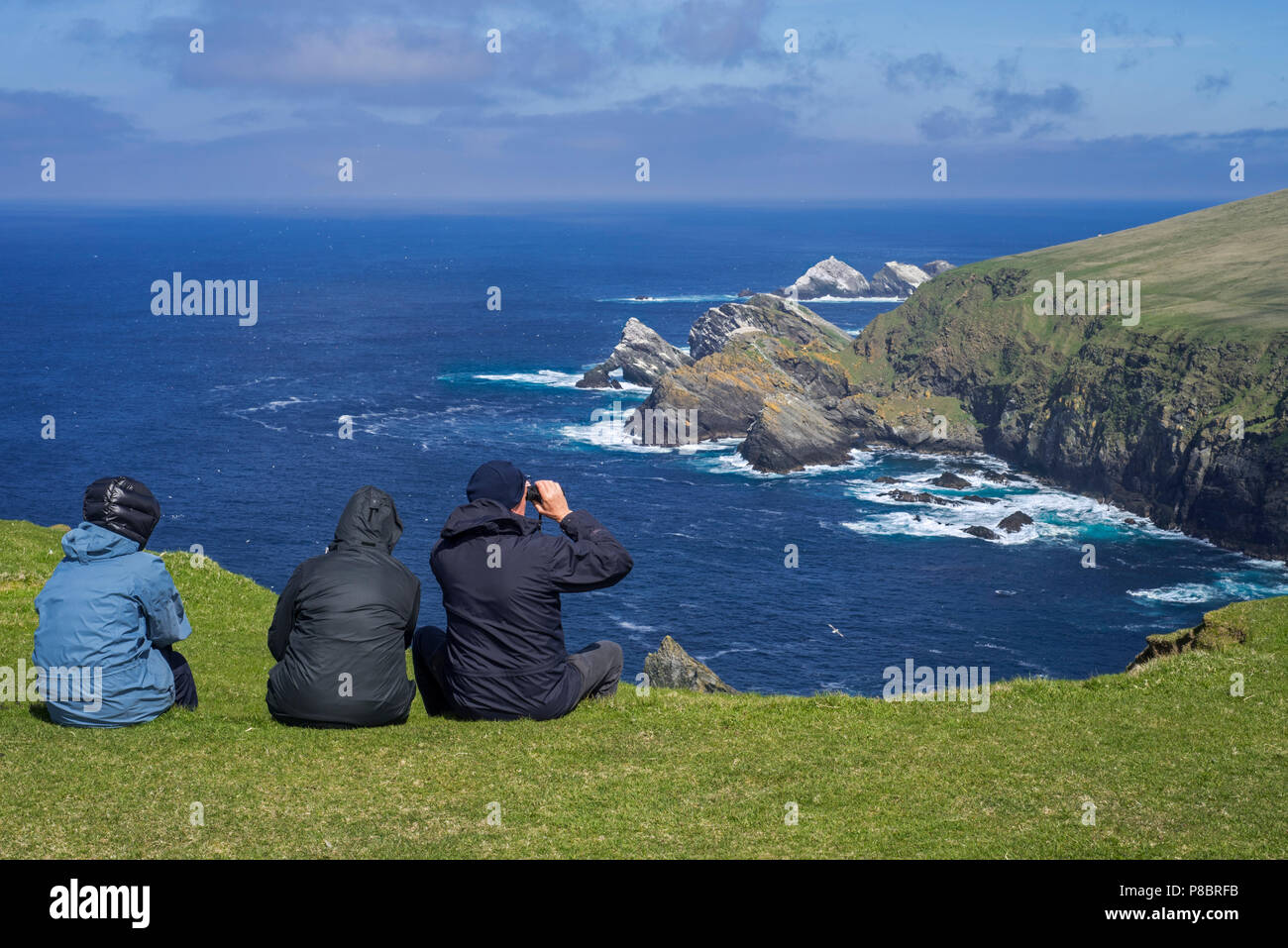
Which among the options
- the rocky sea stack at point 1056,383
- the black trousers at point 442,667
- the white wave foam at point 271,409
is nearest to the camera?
the black trousers at point 442,667

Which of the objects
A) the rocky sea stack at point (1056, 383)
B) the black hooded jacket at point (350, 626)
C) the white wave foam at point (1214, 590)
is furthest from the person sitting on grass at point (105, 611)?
the rocky sea stack at point (1056, 383)

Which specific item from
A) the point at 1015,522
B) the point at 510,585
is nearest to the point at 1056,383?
the point at 1015,522

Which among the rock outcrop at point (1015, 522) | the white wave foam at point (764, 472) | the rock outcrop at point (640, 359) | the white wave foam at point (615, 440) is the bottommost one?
the rock outcrop at point (1015, 522)

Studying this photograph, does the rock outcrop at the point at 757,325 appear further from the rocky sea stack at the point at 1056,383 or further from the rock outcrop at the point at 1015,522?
the rock outcrop at the point at 1015,522

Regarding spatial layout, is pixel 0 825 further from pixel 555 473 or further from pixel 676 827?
pixel 555 473

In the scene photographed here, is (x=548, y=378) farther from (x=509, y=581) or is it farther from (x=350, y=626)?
(x=350, y=626)

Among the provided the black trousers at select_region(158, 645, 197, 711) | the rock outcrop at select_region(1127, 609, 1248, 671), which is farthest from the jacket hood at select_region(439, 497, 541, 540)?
the rock outcrop at select_region(1127, 609, 1248, 671)

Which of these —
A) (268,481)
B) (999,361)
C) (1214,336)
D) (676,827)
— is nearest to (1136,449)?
(1214,336)
